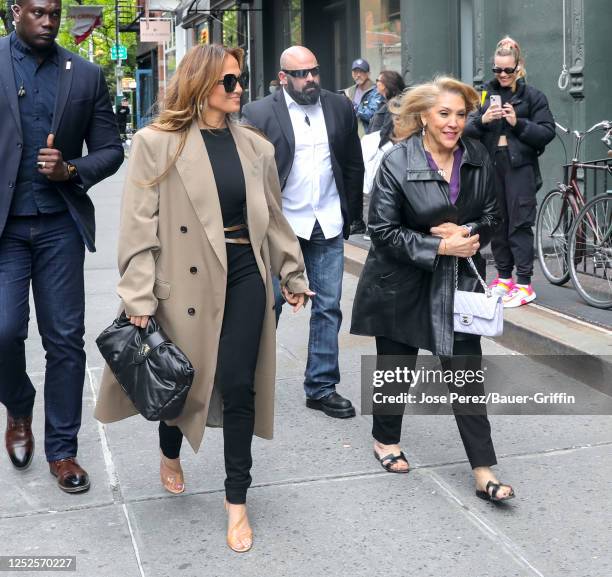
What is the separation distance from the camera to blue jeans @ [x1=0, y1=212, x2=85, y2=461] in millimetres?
4484

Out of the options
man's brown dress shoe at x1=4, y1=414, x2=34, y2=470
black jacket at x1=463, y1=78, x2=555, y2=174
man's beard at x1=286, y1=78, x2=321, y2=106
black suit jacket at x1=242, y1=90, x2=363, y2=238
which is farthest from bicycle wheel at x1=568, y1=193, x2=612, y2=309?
man's brown dress shoe at x1=4, y1=414, x2=34, y2=470

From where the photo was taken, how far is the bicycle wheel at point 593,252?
743cm

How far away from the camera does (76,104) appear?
14.8 feet

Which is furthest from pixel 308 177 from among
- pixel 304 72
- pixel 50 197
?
pixel 50 197

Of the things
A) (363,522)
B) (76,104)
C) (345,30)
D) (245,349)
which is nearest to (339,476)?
(363,522)

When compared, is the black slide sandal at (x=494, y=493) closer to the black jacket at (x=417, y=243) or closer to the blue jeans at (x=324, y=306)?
the black jacket at (x=417, y=243)

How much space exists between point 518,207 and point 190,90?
14.3ft

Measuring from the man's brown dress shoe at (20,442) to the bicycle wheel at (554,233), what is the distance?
15.6 feet

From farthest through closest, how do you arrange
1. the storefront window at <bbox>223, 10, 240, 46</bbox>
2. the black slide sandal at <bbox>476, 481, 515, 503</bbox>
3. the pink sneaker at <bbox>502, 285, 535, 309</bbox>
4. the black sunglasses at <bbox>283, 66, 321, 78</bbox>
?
the storefront window at <bbox>223, 10, 240, 46</bbox>
the pink sneaker at <bbox>502, 285, 535, 309</bbox>
the black sunglasses at <bbox>283, 66, 321, 78</bbox>
the black slide sandal at <bbox>476, 481, 515, 503</bbox>

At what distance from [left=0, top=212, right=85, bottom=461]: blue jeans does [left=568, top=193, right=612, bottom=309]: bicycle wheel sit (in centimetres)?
411

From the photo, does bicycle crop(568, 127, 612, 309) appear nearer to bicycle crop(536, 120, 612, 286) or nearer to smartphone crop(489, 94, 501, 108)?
bicycle crop(536, 120, 612, 286)

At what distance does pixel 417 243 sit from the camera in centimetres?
439

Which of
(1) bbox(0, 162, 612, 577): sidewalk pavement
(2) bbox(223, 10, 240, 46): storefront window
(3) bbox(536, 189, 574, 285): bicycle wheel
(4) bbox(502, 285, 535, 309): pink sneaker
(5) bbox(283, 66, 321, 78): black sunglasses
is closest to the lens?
(1) bbox(0, 162, 612, 577): sidewalk pavement

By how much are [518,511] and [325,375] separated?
1.72m
